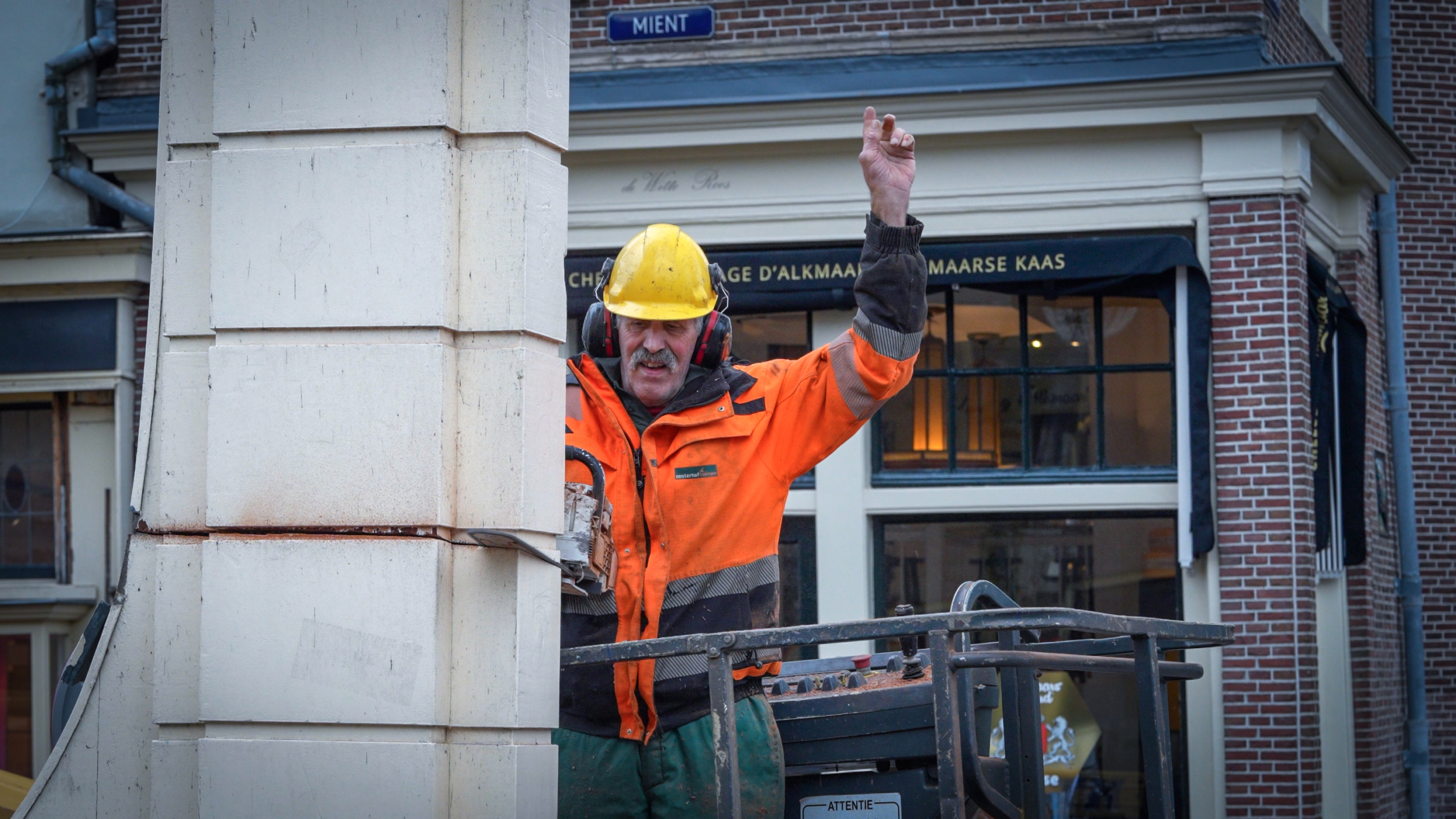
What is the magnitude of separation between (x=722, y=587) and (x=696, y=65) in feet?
20.6

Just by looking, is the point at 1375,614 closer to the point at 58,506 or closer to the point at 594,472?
the point at 594,472

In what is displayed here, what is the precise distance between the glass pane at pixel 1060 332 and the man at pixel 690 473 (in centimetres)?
527

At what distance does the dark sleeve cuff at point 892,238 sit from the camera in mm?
4020

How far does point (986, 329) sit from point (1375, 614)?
396 centimetres

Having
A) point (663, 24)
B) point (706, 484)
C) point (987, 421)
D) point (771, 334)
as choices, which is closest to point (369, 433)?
point (706, 484)

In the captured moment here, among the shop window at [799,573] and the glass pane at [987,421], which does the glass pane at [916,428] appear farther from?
the shop window at [799,573]

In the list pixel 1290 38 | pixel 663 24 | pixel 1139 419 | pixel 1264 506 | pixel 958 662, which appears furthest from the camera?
pixel 1290 38

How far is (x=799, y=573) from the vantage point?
9.48m

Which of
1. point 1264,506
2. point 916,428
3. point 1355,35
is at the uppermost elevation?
point 1355,35

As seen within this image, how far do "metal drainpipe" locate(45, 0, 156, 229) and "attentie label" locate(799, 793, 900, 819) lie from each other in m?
7.61

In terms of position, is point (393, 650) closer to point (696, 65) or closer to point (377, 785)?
point (377, 785)

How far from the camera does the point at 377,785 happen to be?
3025mm

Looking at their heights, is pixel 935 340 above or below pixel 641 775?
above

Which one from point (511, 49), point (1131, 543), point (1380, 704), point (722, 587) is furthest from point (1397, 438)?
point (511, 49)
